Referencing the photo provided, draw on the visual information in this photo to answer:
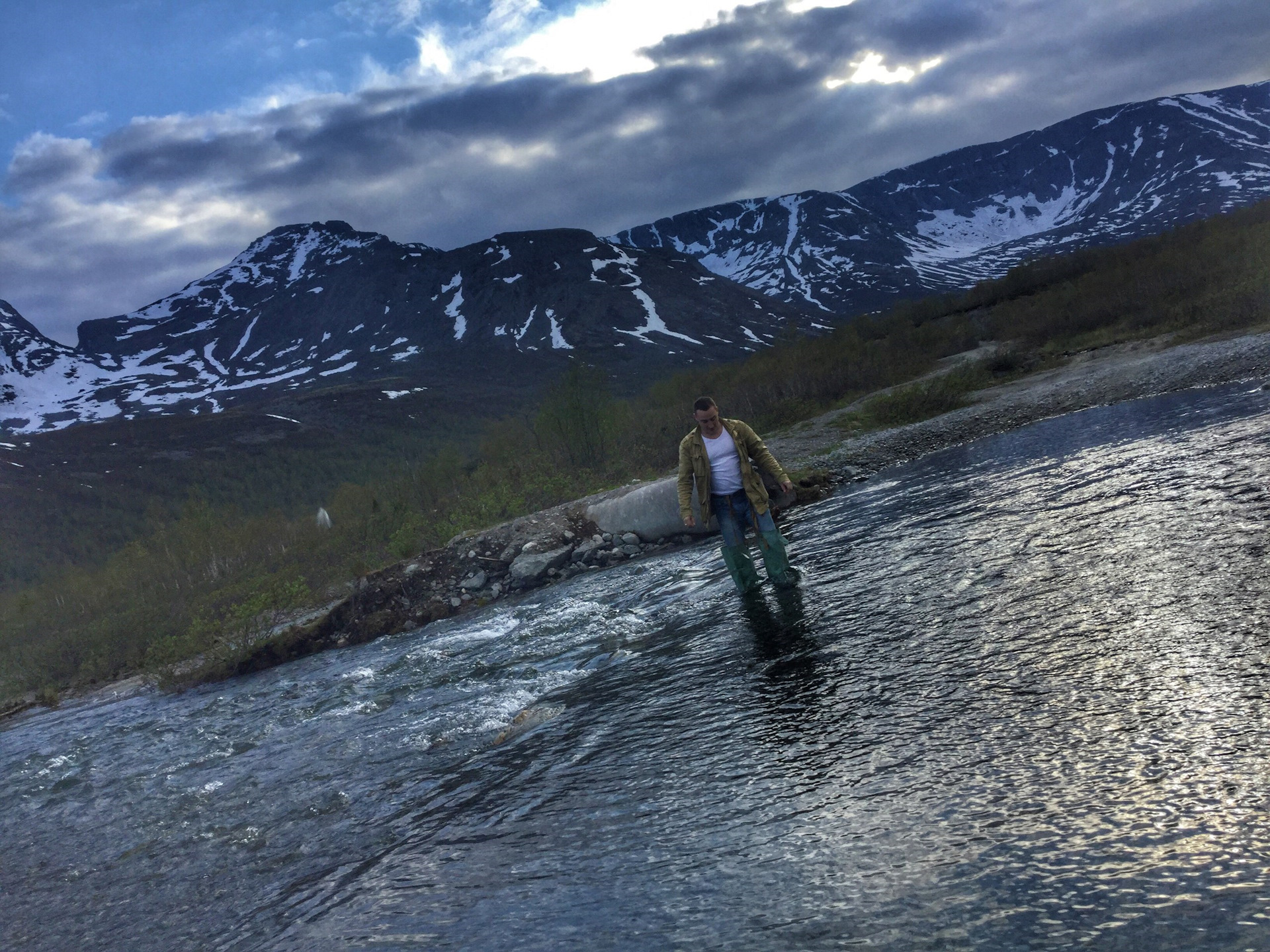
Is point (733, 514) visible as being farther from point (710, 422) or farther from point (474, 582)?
point (474, 582)

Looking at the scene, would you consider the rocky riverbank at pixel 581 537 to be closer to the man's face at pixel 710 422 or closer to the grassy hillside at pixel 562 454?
the grassy hillside at pixel 562 454

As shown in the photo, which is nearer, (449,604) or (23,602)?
(449,604)

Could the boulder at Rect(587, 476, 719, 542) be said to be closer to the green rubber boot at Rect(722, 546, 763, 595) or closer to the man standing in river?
the green rubber boot at Rect(722, 546, 763, 595)

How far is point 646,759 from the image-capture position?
6312mm

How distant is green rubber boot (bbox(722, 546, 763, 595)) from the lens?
428 inches

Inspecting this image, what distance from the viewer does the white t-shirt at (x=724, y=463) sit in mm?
10469

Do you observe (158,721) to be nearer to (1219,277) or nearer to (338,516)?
(338,516)

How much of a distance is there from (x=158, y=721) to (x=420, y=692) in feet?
18.7

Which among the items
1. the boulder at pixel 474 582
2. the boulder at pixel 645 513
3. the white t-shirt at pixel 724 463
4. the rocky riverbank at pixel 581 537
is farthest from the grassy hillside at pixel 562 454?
the white t-shirt at pixel 724 463

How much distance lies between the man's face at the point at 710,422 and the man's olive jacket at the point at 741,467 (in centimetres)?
10

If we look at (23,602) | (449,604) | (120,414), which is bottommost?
(449,604)

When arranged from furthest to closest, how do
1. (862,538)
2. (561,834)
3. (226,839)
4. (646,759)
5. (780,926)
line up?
(862,538), (226,839), (646,759), (561,834), (780,926)

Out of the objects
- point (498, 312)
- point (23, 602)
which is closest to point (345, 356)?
point (498, 312)

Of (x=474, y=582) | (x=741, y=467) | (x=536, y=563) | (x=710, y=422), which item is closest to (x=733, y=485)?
(x=741, y=467)
